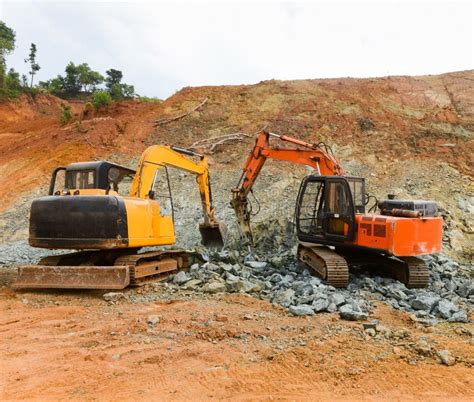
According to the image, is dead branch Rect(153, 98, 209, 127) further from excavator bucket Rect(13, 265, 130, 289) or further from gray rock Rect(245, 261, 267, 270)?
excavator bucket Rect(13, 265, 130, 289)

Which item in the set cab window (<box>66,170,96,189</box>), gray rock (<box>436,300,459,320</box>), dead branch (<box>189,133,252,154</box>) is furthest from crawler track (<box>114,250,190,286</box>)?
dead branch (<box>189,133,252,154</box>)

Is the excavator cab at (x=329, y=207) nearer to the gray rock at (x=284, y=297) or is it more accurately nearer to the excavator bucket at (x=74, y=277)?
the gray rock at (x=284, y=297)

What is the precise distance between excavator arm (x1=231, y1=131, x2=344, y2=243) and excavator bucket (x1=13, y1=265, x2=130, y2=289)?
4.01 metres

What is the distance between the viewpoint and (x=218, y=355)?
438 centimetres

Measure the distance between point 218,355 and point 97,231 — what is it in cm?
341

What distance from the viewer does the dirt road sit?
372 centimetres

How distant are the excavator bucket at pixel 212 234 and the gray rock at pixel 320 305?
451 cm

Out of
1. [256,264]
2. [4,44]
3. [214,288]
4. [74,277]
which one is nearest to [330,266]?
[256,264]

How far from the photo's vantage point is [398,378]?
4.00 meters

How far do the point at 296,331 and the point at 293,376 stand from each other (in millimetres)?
1233

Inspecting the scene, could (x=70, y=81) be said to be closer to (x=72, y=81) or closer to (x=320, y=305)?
(x=72, y=81)

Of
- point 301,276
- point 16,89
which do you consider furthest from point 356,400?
point 16,89

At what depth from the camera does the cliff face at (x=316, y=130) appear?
15477 mm

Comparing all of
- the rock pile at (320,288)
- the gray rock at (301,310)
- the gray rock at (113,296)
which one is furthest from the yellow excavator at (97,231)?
the gray rock at (301,310)
